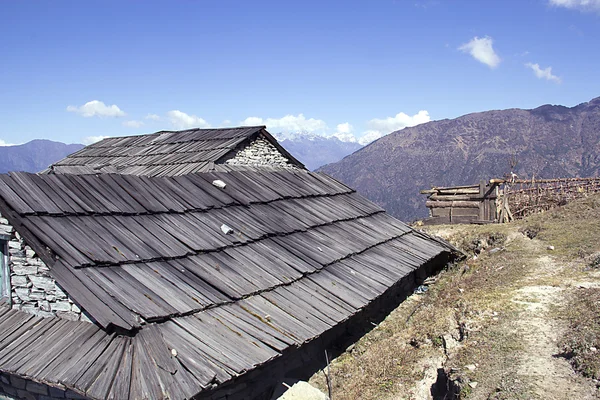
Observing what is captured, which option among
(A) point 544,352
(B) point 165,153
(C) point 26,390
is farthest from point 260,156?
(C) point 26,390

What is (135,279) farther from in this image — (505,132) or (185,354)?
(505,132)

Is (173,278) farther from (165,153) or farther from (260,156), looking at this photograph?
(165,153)

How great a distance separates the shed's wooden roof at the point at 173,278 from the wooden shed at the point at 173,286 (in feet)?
0.06

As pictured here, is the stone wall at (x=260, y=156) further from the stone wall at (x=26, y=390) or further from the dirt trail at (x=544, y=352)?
the stone wall at (x=26, y=390)

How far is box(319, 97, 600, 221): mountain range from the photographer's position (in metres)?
97.5

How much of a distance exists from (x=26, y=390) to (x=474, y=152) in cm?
11439

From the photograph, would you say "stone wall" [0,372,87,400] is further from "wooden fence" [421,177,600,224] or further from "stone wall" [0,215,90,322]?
"wooden fence" [421,177,600,224]

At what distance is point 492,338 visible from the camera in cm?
788

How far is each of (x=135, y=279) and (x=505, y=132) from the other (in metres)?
120

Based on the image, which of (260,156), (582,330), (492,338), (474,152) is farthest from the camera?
(474,152)

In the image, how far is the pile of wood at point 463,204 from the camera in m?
20.9

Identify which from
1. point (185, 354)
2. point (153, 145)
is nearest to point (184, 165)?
point (153, 145)

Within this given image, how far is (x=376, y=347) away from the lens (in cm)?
870

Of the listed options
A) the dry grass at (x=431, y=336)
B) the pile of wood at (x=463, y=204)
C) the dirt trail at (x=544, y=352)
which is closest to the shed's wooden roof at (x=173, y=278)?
the dry grass at (x=431, y=336)
